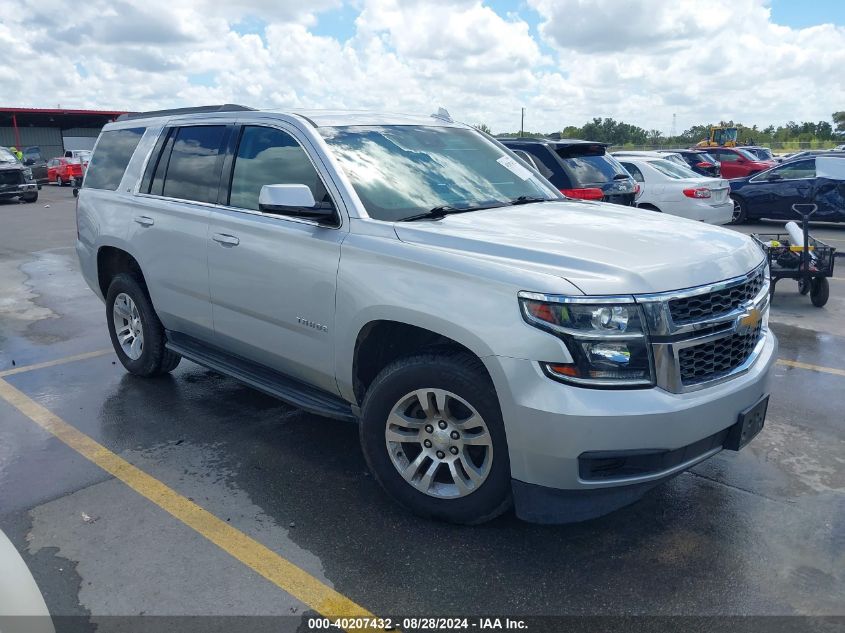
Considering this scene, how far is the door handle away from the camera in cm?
437

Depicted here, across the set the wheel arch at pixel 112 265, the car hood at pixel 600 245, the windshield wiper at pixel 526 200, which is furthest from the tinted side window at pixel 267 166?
the wheel arch at pixel 112 265

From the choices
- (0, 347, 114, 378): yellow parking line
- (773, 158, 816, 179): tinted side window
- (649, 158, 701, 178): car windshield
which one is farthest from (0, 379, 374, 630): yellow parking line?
(773, 158, 816, 179): tinted side window

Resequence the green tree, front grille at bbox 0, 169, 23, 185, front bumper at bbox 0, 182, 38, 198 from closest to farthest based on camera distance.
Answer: front grille at bbox 0, 169, 23, 185
front bumper at bbox 0, 182, 38, 198
the green tree

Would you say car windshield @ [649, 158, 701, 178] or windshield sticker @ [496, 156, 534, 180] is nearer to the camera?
windshield sticker @ [496, 156, 534, 180]

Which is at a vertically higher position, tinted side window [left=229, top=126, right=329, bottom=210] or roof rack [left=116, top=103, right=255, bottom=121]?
roof rack [left=116, top=103, right=255, bottom=121]

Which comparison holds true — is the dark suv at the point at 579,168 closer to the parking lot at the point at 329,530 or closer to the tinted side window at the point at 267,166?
the parking lot at the point at 329,530

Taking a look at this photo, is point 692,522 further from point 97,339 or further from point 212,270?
point 97,339

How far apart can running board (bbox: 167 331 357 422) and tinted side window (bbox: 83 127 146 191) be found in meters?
1.43

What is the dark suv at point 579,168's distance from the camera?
8938 millimetres

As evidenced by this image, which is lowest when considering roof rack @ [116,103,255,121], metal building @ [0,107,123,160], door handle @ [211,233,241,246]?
door handle @ [211,233,241,246]

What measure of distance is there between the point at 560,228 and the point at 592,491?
1.35m

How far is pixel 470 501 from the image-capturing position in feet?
11.0

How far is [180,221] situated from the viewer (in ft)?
15.9

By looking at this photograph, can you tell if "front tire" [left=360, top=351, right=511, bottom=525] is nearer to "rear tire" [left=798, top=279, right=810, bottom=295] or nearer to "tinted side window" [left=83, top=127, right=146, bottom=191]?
"tinted side window" [left=83, top=127, right=146, bottom=191]
